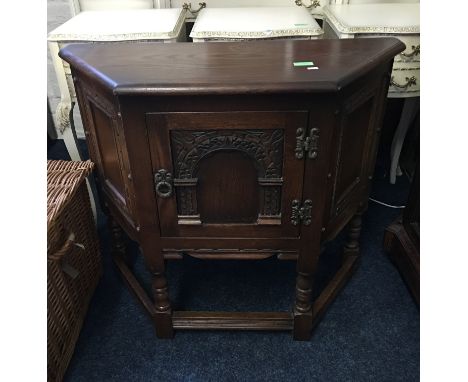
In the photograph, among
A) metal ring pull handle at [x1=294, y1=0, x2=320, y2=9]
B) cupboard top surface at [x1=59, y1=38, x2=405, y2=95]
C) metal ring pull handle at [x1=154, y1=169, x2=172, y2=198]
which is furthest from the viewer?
metal ring pull handle at [x1=294, y1=0, x2=320, y2=9]

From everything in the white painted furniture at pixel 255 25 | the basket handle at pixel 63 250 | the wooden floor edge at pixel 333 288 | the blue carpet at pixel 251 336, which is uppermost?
the white painted furniture at pixel 255 25

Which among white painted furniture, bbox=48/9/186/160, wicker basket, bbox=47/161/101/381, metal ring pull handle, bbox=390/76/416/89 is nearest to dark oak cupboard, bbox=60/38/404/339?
wicker basket, bbox=47/161/101/381

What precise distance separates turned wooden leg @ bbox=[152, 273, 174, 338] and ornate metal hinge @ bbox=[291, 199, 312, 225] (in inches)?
13.6

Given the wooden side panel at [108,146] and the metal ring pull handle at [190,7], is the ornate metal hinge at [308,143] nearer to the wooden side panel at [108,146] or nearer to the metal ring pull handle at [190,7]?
the wooden side panel at [108,146]

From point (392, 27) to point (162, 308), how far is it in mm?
975

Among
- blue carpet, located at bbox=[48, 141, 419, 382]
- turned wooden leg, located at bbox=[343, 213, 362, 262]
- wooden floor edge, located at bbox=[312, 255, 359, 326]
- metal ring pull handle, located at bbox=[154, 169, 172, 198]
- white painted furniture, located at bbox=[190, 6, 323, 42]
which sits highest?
white painted furniture, located at bbox=[190, 6, 323, 42]

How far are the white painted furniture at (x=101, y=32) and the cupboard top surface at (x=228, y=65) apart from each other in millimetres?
200

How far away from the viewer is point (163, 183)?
2.67ft

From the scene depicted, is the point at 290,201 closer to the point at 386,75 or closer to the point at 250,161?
the point at 250,161

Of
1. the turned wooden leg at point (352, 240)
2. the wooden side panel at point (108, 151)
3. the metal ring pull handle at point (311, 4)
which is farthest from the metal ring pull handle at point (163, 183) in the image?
the metal ring pull handle at point (311, 4)

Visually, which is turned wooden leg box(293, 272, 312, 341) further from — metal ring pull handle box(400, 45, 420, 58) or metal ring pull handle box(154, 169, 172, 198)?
metal ring pull handle box(400, 45, 420, 58)

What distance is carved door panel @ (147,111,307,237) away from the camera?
752mm

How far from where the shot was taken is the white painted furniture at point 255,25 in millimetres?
1162

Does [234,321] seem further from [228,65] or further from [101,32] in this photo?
[101,32]
